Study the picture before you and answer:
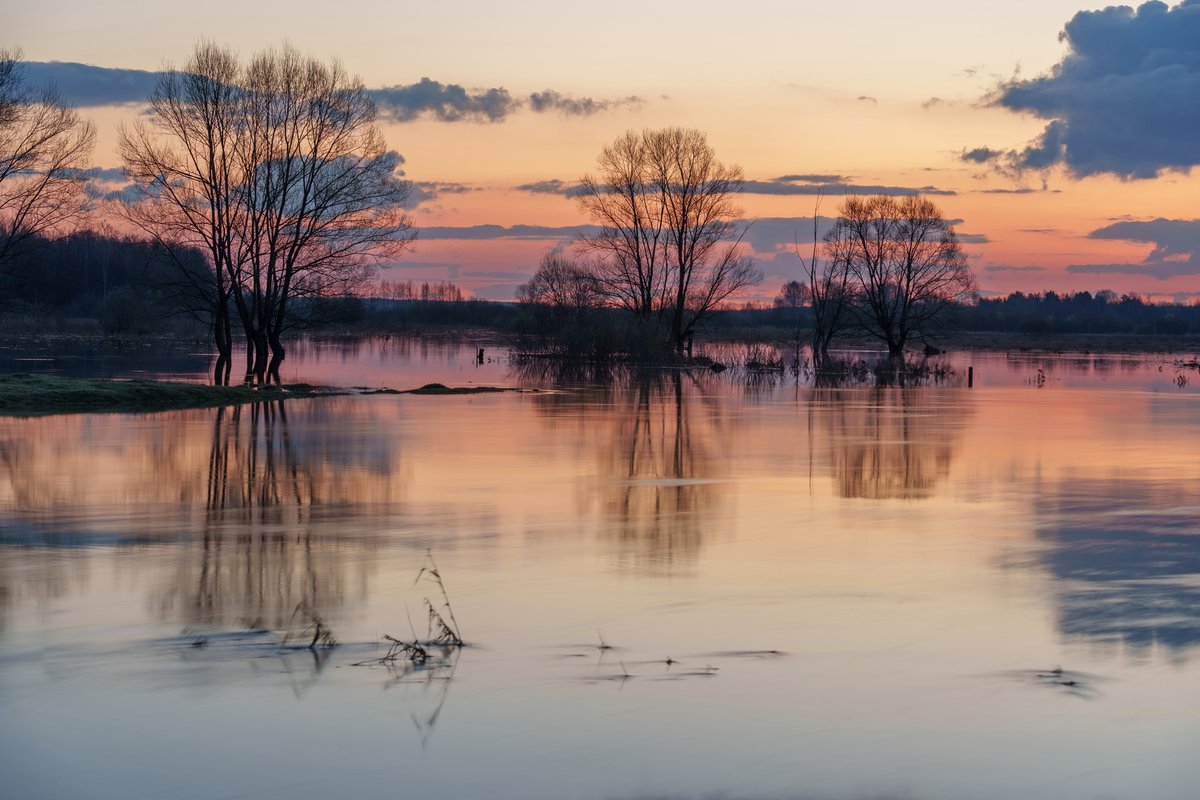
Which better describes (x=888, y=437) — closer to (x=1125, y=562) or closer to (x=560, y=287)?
(x=1125, y=562)

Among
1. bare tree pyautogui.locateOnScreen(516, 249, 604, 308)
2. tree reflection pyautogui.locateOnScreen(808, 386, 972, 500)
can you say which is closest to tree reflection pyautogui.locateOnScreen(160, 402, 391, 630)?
tree reflection pyautogui.locateOnScreen(808, 386, 972, 500)

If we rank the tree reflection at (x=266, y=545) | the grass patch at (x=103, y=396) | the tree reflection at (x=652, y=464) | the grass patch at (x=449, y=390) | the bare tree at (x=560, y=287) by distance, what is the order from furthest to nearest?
the bare tree at (x=560, y=287) → the grass patch at (x=449, y=390) → the grass patch at (x=103, y=396) → the tree reflection at (x=652, y=464) → the tree reflection at (x=266, y=545)

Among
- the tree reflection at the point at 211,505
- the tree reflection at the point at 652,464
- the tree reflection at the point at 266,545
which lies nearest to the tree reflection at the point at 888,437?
the tree reflection at the point at 652,464

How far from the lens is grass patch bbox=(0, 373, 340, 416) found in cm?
2517

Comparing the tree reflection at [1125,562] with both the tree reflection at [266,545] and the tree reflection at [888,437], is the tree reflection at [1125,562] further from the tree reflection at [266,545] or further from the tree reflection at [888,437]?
the tree reflection at [266,545]

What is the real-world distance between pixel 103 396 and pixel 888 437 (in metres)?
17.0

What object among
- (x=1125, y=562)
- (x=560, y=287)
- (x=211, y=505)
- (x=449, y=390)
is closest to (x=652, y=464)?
(x=211, y=505)

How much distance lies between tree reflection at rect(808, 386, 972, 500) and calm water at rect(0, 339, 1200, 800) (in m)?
0.19

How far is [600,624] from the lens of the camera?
8242 mm

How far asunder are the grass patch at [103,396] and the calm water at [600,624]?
21.8 feet

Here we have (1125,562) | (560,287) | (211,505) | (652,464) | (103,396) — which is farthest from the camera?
(560,287)

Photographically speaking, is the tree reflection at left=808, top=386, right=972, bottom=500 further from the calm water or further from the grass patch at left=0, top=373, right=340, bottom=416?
the grass patch at left=0, top=373, right=340, bottom=416

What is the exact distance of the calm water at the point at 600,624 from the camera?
5652 millimetres

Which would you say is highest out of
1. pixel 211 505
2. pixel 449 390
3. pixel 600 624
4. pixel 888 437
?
pixel 449 390
